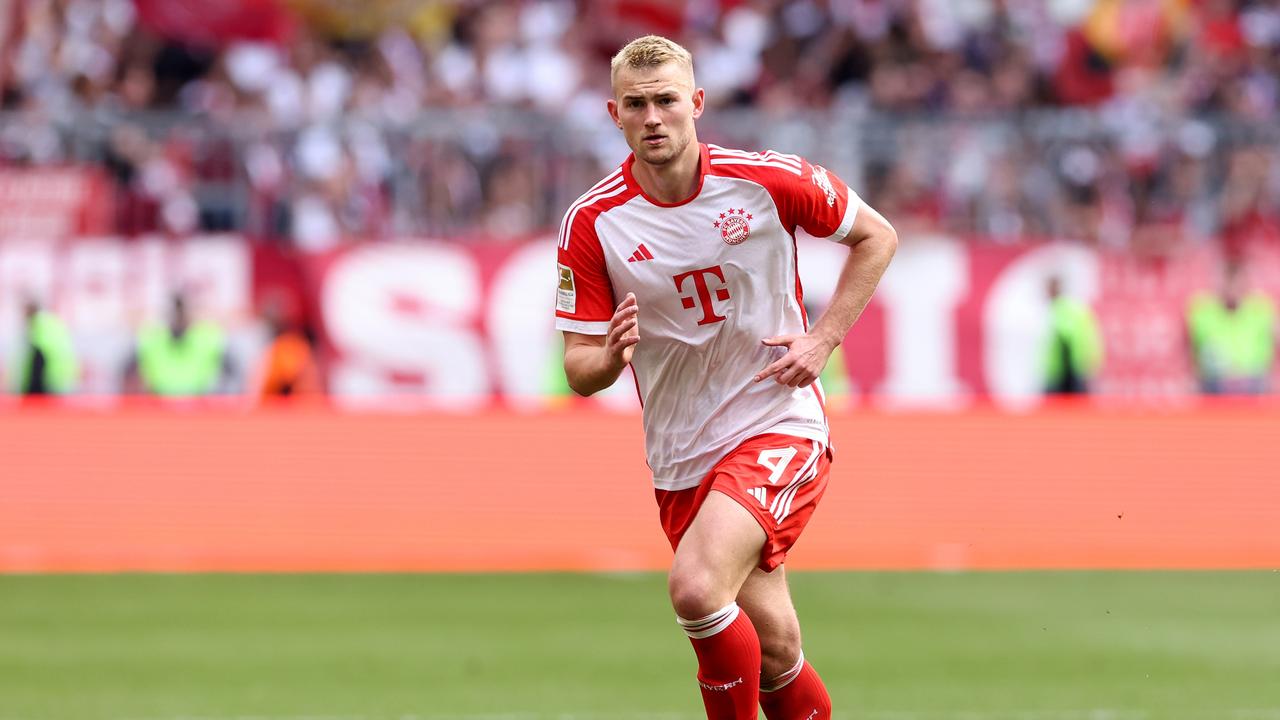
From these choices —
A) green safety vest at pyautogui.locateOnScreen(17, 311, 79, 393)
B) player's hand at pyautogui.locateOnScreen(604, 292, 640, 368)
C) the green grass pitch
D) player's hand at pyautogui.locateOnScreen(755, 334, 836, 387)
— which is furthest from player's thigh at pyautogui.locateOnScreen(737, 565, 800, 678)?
green safety vest at pyautogui.locateOnScreen(17, 311, 79, 393)

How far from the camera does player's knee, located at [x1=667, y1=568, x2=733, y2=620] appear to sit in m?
6.32

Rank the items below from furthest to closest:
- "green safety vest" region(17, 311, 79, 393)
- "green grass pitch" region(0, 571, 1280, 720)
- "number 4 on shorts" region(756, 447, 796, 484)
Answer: "green safety vest" region(17, 311, 79, 393), "green grass pitch" region(0, 571, 1280, 720), "number 4 on shorts" region(756, 447, 796, 484)

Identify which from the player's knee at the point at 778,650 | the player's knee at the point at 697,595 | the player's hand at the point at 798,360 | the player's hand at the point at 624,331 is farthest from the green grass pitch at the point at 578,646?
the player's hand at the point at 624,331

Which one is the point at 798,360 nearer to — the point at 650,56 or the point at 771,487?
the point at 771,487

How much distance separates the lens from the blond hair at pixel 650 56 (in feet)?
21.2

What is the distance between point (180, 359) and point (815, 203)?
41.3 feet

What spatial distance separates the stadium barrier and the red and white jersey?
9158 mm

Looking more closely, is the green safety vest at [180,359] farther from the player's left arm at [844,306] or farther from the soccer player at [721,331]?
the player's left arm at [844,306]

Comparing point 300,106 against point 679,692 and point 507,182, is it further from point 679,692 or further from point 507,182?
point 679,692

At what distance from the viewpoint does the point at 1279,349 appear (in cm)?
1914

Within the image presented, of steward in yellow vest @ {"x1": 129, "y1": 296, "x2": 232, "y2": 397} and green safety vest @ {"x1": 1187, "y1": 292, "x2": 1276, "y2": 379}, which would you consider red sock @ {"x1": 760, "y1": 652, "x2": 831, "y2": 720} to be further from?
green safety vest @ {"x1": 1187, "y1": 292, "x2": 1276, "y2": 379}

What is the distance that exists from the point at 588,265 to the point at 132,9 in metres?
15.2

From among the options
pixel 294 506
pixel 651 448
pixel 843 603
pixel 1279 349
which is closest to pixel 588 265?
pixel 651 448

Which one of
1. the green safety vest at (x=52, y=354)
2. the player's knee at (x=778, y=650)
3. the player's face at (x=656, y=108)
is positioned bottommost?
the green safety vest at (x=52, y=354)
